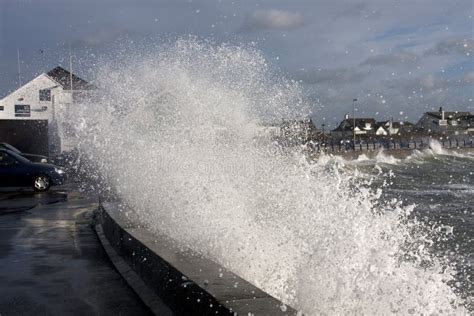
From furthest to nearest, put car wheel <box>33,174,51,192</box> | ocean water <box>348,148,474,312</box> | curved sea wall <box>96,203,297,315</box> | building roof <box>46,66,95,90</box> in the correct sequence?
building roof <box>46,66,95,90</box> → car wheel <box>33,174,51,192</box> → ocean water <box>348,148,474,312</box> → curved sea wall <box>96,203,297,315</box>

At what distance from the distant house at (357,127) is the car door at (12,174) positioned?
100322 mm

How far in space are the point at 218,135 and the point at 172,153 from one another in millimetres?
1577

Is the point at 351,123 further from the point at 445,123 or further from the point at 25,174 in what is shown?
the point at 25,174

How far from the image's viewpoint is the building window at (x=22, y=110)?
4903 cm

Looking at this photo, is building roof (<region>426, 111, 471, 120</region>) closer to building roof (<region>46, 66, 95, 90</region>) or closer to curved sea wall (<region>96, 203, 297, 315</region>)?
building roof (<region>46, 66, 95, 90</region>)

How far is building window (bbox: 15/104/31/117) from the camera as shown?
49.0 metres

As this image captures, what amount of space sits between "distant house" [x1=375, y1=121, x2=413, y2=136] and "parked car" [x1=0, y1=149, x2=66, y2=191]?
112426 mm

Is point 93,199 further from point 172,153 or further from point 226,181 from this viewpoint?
point 226,181

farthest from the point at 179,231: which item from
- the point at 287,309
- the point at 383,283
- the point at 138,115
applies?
the point at 138,115

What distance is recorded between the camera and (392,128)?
5300 inches

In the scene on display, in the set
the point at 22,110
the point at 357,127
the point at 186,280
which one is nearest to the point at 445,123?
the point at 357,127

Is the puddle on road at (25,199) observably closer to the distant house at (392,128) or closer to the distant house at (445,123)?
the distant house at (392,128)

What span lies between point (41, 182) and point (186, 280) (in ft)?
47.9

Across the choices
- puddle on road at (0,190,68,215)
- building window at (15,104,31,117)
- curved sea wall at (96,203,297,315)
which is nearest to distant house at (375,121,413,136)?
building window at (15,104,31,117)
